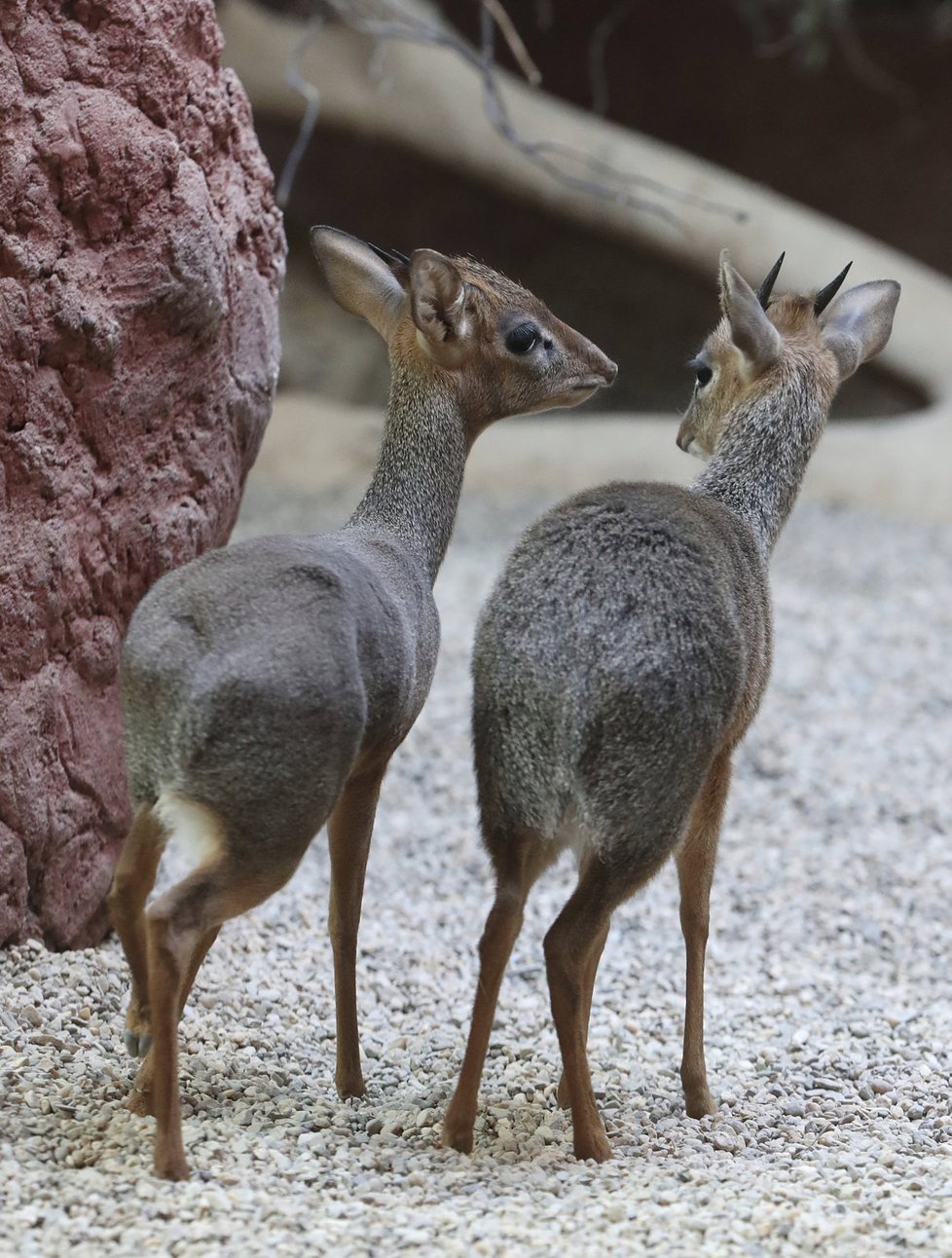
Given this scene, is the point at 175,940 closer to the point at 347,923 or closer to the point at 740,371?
the point at 347,923

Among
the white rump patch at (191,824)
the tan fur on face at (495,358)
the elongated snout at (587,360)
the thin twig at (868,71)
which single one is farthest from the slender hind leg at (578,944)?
the thin twig at (868,71)

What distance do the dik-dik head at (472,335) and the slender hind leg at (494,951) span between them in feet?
3.61

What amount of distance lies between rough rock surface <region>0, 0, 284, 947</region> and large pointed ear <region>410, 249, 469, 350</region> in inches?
22.5

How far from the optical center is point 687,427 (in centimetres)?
383

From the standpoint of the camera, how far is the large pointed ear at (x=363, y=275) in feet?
11.8

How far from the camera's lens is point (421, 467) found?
3480 millimetres

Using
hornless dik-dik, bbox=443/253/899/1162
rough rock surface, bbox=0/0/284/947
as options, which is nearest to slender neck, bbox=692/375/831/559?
hornless dik-dik, bbox=443/253/899/1162

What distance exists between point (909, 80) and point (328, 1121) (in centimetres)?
1378

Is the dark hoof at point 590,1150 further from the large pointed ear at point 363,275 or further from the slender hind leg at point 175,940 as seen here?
the large pointed ear at point 363,275

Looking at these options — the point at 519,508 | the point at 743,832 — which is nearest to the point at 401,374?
the point at 743,832

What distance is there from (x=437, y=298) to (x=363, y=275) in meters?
0.35

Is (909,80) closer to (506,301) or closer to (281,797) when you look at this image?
(506,301)

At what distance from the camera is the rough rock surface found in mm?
3318

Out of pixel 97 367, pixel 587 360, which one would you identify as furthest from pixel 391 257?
pixel 97 367
